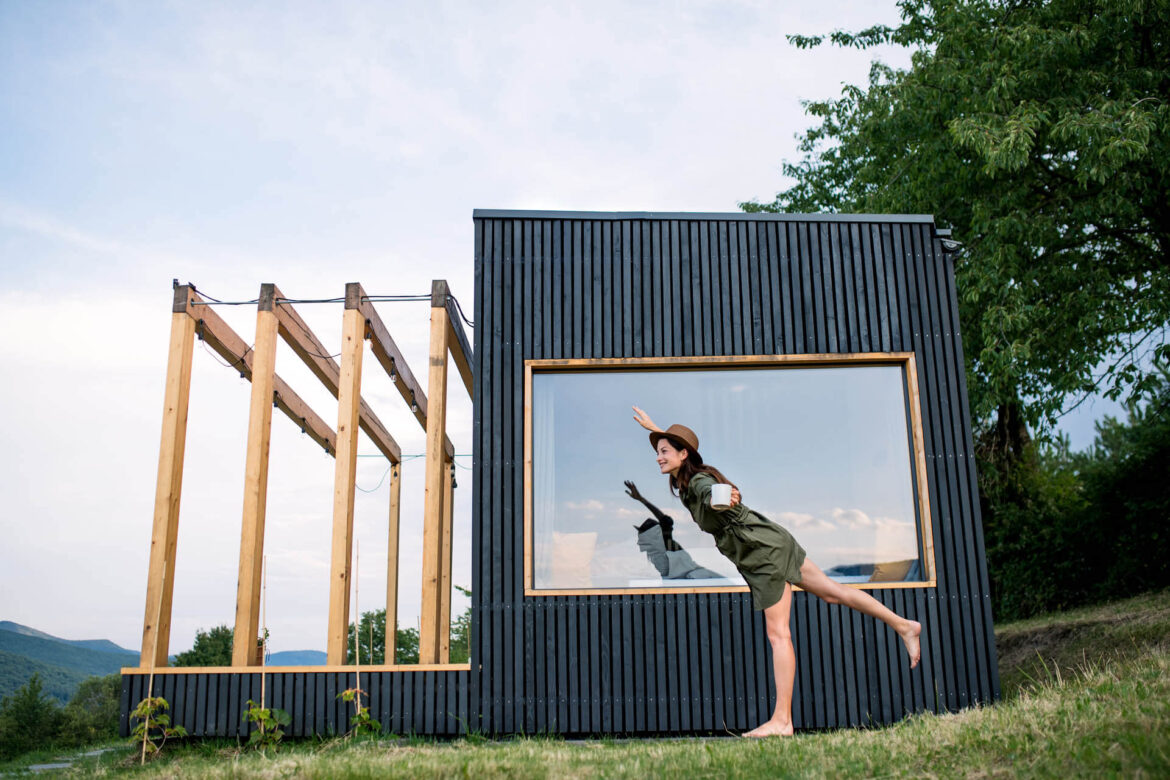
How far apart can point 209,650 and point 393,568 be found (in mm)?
7639

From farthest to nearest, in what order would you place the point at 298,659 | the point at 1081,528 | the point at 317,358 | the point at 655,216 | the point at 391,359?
the point at 1081,528
the point at 391,359
the point at 317,358
the point at 655,216
the point at 298,659

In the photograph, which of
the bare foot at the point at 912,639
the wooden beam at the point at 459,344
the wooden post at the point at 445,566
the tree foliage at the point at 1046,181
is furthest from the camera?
the wooden post at the point at 445,566

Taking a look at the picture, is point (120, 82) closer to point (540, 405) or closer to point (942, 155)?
point (540, 405)

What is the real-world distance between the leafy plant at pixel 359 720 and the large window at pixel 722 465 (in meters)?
1.33

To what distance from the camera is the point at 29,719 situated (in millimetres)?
12633

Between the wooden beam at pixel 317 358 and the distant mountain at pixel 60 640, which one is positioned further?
the distant mountain at pixel 60 640

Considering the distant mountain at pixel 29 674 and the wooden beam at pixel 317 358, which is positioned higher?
the wooden beam at pixel 317 358

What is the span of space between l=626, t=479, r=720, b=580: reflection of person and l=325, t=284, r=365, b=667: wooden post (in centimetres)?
207

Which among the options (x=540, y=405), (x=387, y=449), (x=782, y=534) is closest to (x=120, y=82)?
(x=387, y=449)

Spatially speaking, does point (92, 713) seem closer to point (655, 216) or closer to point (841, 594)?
point (655, 216)

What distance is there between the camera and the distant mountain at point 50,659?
21.7 m

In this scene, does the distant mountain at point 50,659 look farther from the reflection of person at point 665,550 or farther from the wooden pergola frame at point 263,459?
the reflection of person at point 665,550

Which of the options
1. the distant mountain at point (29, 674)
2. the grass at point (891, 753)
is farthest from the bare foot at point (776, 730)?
the distant mountain at point (29, 674)

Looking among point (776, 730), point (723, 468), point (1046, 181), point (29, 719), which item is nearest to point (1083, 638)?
point (1046, 181)
